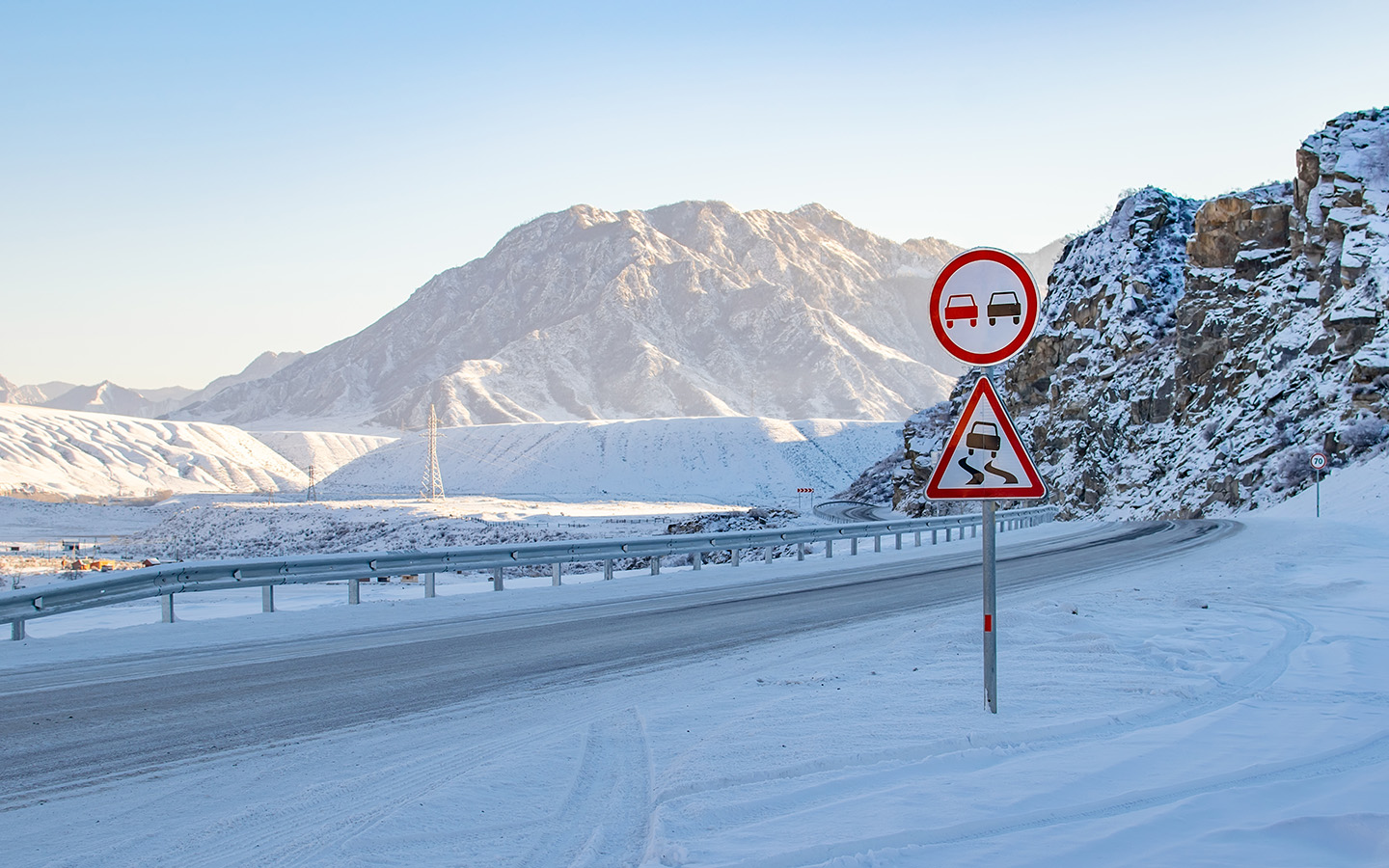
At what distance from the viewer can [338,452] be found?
144 meters

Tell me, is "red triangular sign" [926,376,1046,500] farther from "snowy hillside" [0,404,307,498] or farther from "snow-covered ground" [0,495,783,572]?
"snowy hillside" [0,404,307,498]

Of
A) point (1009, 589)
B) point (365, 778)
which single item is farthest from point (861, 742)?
point (1009, 589)

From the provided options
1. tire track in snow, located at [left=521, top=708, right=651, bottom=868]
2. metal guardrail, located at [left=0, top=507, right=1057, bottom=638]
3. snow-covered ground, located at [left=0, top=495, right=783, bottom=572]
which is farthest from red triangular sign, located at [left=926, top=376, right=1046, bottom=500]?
snow-covered ground, located at [left=0, top=495, right=783, bottom=572]

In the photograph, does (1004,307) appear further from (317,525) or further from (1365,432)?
(317,525)

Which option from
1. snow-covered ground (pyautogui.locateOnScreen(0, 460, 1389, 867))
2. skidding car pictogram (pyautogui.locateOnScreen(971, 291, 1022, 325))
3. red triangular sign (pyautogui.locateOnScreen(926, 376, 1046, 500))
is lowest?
snow-covered ground (pyautogui.locateOnScreen(0, 460, 1389, 867))

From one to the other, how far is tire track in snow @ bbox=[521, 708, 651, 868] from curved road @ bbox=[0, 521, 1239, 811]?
203cm

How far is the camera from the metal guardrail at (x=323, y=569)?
11.1 meters

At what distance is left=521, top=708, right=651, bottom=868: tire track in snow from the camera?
397cm

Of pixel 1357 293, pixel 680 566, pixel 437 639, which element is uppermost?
pixel 1357 293

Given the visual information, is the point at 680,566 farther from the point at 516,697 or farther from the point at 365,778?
the point at 365,778

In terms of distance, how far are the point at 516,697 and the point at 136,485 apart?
100718 millimetres

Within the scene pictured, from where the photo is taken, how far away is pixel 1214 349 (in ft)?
147

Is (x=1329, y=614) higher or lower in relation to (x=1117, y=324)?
lower

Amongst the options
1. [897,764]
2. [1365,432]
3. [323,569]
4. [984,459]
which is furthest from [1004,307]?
[1365,432]
